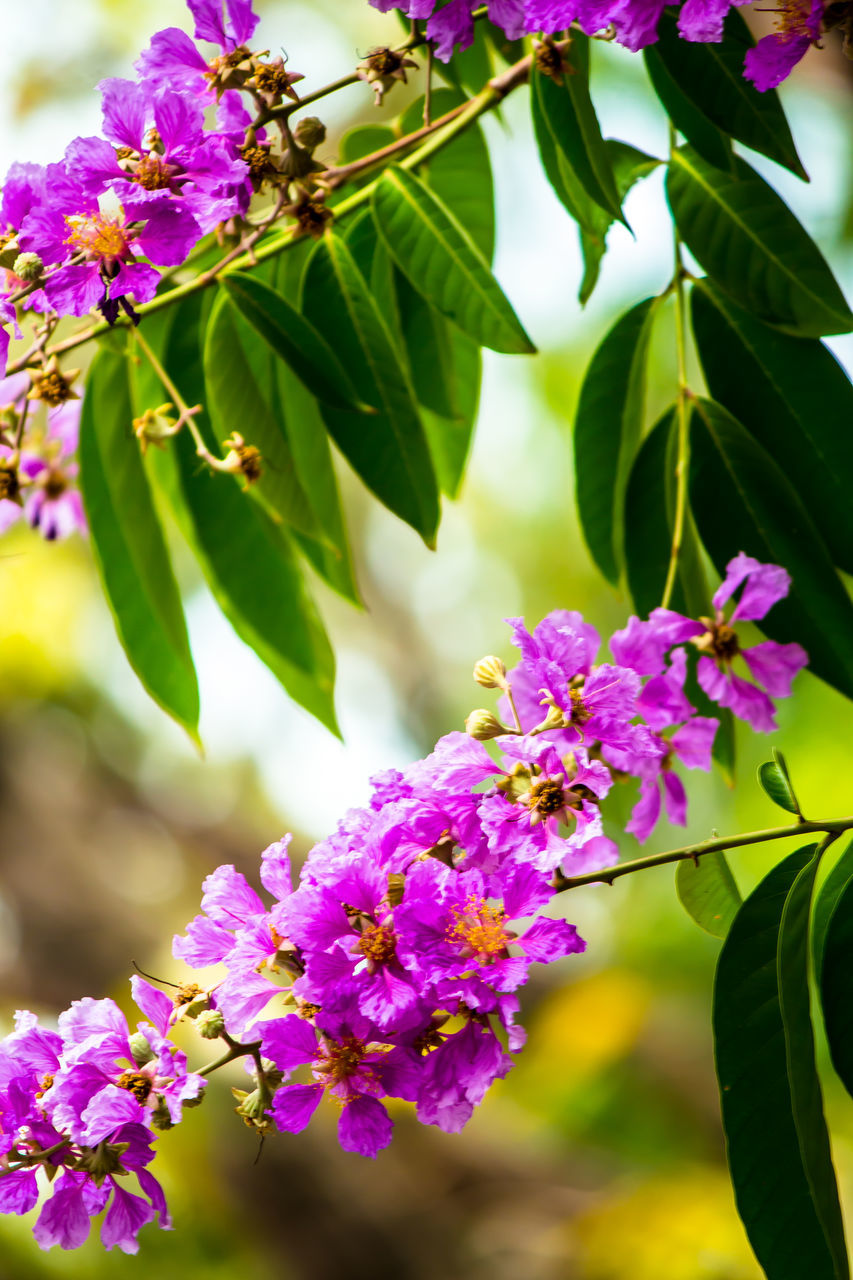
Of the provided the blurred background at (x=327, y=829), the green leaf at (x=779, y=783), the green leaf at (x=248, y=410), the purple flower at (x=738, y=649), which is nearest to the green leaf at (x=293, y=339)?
the green leaf at (x=248, y=410)

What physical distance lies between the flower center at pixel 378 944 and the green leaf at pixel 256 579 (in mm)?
516

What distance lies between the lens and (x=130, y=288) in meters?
0.79

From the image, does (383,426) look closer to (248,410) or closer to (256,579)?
(248,410)

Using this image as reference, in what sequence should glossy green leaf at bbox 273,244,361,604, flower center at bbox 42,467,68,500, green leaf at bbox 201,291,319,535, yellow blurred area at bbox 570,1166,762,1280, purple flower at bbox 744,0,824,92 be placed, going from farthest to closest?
yellow blurred area at bbox 570,1166,762,1280 < flower center at bbox 42,467,68,500 < glossy green leaf at bbox 273,244,361,604 < green leaf at bbox 201,291,319,535 < purple flower at bbox 744,0,824,92

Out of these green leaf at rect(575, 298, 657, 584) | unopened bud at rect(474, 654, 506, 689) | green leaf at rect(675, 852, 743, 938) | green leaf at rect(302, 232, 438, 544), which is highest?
green leaf at rect(302, 232, 438, 544)

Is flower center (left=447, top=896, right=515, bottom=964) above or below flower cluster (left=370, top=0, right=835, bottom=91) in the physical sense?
below

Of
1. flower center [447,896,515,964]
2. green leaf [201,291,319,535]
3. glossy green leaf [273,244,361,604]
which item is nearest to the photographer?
flower center [447,896,515,964]

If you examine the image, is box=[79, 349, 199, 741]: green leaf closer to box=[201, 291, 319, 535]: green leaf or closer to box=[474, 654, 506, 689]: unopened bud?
box=[201, 291, 319, 535]: green leaf

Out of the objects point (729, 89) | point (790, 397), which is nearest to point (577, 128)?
point (729, 89)

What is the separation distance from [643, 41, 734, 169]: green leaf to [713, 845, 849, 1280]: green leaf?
22.4 inches

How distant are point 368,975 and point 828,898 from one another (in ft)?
1.06

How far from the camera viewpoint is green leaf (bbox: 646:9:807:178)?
810mm

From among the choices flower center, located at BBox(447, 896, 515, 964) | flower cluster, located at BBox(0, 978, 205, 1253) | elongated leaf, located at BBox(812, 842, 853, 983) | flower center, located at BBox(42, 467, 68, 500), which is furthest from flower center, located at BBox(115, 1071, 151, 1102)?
flower center, located at BBox(42, 467, 68, 500)

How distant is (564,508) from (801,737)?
247cm
